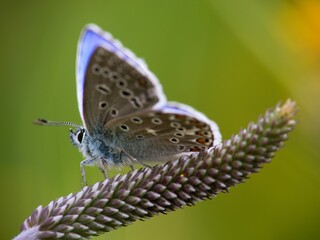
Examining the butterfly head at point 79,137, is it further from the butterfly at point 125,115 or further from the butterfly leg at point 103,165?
the butterfly leg at point 103,165

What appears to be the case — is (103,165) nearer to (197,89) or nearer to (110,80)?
(110,80)

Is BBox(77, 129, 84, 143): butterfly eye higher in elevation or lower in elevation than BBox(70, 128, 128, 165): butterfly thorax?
higher

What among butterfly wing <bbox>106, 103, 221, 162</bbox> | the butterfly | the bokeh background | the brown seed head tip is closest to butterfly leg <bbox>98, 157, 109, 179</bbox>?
the butterfly

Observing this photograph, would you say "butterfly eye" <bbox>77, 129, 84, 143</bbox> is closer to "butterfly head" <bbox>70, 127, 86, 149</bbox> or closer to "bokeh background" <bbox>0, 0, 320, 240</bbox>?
"butterfly head" <bbox>70, 127, 86, 149</bbox>

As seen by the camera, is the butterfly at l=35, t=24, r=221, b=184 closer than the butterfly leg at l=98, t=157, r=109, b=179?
Yes

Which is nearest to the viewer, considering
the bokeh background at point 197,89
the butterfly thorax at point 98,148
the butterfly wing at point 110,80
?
the butterfly wing at point 110,80

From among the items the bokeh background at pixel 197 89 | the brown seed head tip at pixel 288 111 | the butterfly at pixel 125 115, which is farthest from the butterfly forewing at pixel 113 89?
the bokeh background at pixel 197 89

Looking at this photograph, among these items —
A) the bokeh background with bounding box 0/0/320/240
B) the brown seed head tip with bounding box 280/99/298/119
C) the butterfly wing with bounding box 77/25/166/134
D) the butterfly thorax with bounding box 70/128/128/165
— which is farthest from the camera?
the bokeh background with bounding box 0/0/320/240
